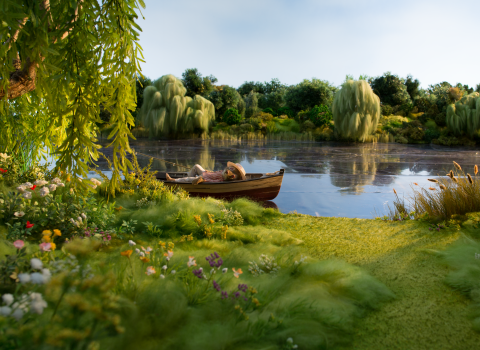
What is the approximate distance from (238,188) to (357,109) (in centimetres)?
1977

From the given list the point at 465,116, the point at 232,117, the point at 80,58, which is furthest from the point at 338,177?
the point at 232,117

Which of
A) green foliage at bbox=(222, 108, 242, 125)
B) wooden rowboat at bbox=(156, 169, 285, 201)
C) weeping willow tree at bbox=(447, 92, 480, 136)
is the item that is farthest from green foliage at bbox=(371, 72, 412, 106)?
wooden rowboat at bbox=(156, 169, 285, 201)

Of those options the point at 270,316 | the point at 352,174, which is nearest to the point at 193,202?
the point at 270,316

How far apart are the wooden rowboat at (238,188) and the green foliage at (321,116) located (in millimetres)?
23193

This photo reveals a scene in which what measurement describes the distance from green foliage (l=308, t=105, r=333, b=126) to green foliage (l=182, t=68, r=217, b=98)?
10.9 m

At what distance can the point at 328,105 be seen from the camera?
110 feet

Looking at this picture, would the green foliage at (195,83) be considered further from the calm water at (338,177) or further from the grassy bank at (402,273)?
the grassy bank at (402,273)

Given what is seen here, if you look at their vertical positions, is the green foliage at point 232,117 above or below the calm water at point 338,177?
above

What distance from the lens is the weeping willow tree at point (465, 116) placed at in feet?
79.3

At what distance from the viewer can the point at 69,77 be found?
279 cm

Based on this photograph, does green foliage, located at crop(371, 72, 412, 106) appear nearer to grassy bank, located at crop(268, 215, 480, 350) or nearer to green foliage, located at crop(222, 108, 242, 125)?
green foliage, located at crop(222, 108, 242, 125)

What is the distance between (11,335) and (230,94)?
3282cm

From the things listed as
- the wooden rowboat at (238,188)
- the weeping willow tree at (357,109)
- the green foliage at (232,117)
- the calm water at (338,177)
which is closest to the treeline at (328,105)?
the green foliage at (232,117)

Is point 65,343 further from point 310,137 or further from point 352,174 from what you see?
point 310,137
